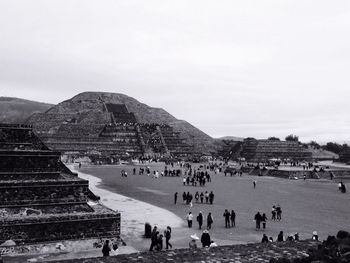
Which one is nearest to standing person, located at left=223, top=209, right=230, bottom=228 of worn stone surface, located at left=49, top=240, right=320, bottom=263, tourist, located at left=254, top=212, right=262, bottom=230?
tourist, located at left=254, top=212, right=262, bottom=230

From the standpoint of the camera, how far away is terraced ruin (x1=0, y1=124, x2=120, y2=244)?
554 inches

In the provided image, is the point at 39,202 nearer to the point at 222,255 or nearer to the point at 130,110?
the point at 222,255

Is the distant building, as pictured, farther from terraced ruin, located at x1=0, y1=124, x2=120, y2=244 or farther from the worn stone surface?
the worn stone surface

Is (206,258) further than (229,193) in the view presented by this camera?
No

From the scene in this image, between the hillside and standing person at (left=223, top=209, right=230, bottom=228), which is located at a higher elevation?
the hillside

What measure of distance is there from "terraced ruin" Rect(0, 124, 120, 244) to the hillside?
79.2 metres

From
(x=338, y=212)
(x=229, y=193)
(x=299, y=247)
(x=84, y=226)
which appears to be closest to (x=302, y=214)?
(x=338, y=212)

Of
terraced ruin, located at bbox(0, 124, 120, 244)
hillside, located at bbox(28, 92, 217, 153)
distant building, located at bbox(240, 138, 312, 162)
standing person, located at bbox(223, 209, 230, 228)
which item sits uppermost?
hillside, located at bbox(28, 92, 217, 153)

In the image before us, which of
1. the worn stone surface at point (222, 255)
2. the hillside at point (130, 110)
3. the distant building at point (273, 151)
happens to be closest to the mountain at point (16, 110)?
the hillside at point (130, 110)

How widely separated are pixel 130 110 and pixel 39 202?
105 metres

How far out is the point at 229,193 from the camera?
31.9 m

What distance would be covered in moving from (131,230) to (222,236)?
3.76 meters

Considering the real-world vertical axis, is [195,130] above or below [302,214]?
above

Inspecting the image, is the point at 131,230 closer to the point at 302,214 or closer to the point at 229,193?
the point at 302,214
